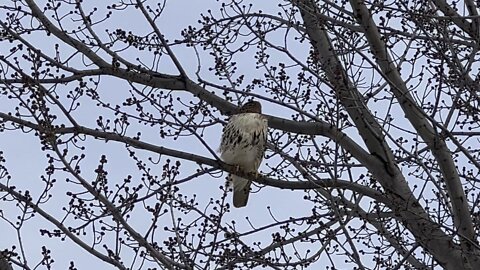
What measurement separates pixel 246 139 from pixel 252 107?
0.25 m

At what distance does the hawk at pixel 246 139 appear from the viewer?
7133 mm

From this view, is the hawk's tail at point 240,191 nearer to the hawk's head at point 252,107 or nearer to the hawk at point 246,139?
the hawk at point 246,139

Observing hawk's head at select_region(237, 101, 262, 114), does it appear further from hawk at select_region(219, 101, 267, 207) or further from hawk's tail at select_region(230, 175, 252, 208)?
hawk's tail at select_region(230, 175, 252, 208)

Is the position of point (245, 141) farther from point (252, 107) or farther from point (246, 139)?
point (252, 107)

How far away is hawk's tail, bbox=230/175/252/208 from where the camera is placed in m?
7.51

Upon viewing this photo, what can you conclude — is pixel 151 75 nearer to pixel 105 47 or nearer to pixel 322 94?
pixel 105 47

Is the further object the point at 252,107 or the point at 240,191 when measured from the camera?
the point at 240,191

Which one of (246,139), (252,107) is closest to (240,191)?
(246,139)

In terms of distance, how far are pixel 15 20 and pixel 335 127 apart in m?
2.20

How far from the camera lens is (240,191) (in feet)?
25.0

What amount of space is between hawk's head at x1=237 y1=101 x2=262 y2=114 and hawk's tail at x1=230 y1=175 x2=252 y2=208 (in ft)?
1.92

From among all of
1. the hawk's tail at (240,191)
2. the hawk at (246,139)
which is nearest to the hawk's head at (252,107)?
the hawk at (246,139)

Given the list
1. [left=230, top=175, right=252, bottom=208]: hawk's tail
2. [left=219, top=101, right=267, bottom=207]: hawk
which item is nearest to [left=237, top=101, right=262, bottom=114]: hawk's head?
[left=219, top=101, right=267, bottom=207]: hawk

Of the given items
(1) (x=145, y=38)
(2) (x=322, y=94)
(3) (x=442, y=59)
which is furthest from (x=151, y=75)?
(3) (x=442, y=59)
